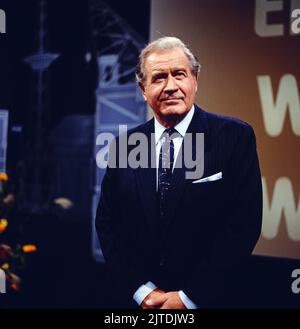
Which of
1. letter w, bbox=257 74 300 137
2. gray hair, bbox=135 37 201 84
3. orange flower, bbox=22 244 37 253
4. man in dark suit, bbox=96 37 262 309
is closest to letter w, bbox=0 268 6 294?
orange flower, bbox=22 244 37 253

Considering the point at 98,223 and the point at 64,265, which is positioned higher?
the point at 98,223

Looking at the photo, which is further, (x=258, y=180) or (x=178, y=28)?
(x=178, y=28)

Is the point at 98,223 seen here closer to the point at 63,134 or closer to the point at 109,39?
the point at 63,134

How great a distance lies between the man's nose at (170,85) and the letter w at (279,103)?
0.42 m

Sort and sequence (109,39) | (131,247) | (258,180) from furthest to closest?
(109,39)
(131,247)
(258,180)

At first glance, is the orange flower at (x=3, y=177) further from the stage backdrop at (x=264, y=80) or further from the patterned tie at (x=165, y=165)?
the stage backdrop at (x=264, y=80)

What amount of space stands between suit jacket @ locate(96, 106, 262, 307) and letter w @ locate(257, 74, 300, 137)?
0.20 m

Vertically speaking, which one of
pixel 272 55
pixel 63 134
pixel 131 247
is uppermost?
pixel 272 55

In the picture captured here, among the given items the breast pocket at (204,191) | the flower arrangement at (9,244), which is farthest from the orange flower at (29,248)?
the breast pocket at (204,191)

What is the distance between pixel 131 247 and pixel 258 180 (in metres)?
0.60

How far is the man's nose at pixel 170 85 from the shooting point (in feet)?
6.21

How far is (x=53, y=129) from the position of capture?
2.23 meters

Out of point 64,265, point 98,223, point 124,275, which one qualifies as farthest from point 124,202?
point 64,265

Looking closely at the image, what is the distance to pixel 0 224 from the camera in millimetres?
2211
